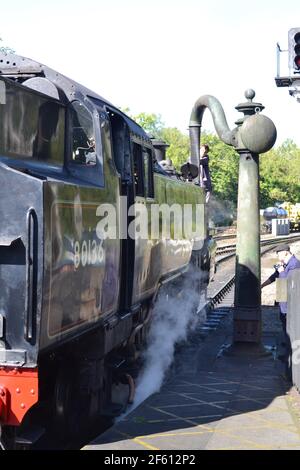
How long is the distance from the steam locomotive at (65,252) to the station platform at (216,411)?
536mm

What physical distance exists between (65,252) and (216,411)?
263 cm

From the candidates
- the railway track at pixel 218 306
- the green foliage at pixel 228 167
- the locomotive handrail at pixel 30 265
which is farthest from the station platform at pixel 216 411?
the green foliage at pixel 228 167

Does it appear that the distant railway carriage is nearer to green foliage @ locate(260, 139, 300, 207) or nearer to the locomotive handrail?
green foliage @ locate(260, 139, 300, 207)

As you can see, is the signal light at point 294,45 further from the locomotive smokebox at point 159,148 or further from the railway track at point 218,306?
the railway track at point 218,306

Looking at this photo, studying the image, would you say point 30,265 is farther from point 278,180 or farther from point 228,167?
point 278,180

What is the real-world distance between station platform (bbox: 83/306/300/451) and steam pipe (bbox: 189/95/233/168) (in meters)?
3.27

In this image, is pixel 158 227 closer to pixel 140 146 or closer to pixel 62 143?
pixel 140 146

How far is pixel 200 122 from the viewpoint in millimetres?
13047

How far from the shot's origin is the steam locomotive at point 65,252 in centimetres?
461

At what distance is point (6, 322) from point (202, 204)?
9.07 metres

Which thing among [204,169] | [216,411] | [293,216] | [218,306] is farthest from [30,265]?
[293,216]

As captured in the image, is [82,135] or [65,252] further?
[82,135]
